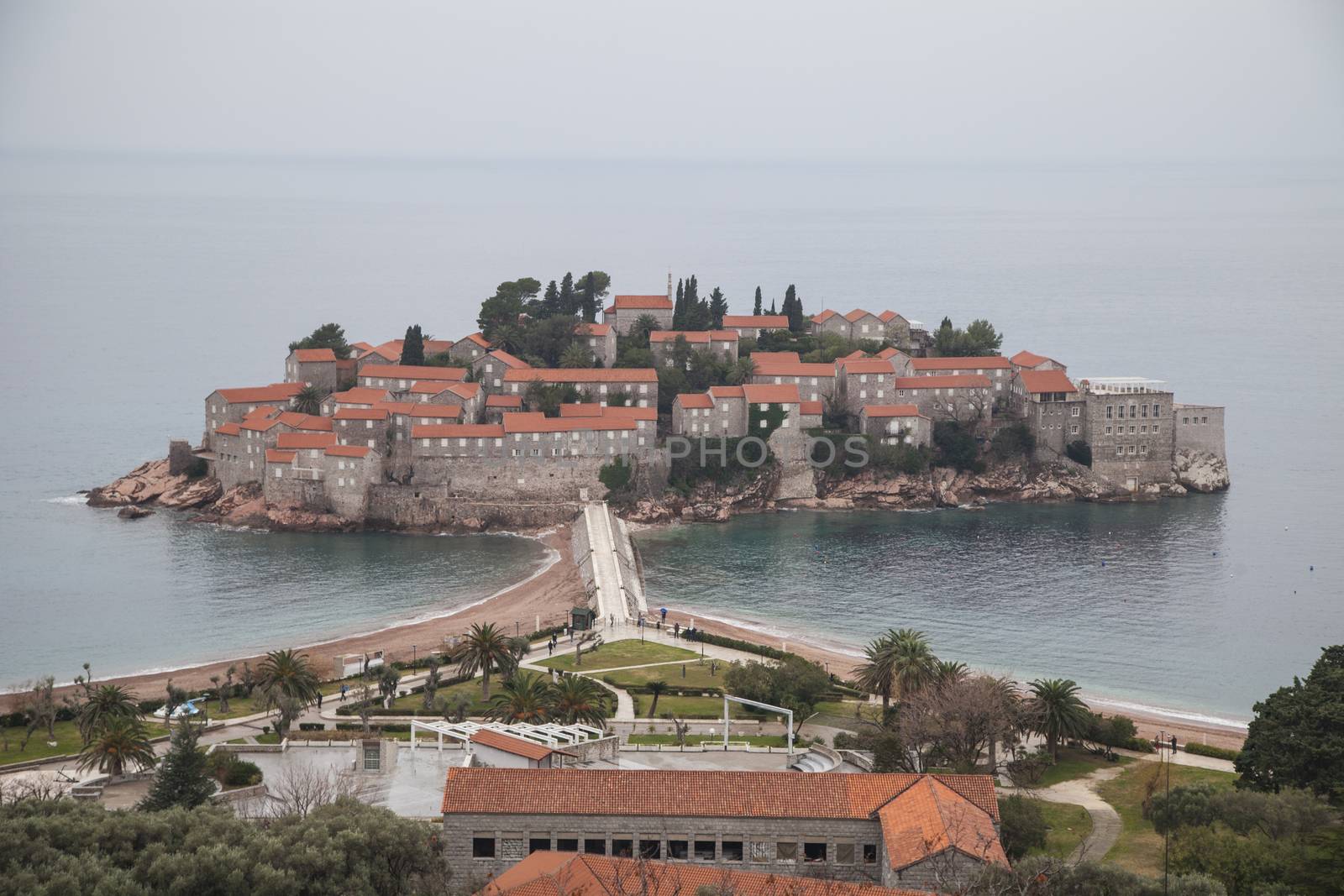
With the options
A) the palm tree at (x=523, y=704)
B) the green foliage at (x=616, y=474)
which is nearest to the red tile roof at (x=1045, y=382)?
the green foliage at (x=616, y=474)

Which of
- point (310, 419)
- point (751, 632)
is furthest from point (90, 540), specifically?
point (751, 632)

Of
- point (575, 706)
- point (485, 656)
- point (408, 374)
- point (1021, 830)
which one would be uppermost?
point (408, 374)

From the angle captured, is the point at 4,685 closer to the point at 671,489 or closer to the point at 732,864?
the point at 732,864

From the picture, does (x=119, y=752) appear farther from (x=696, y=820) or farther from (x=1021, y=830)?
(x=1021, y=830)

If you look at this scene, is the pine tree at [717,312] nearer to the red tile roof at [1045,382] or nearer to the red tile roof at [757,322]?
the red tile roof at [757,322]

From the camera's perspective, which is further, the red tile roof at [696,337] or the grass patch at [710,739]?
the red tile roof at [696,337]

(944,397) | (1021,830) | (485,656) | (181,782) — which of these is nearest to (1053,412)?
(944,397)
